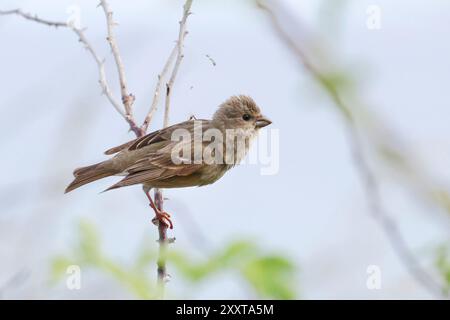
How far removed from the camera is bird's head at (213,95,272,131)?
20.6ft

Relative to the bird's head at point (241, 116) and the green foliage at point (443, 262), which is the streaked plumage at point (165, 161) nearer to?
the bird's head at point (241, 116)

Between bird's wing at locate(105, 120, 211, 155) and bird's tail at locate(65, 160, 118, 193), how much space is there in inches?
6.7

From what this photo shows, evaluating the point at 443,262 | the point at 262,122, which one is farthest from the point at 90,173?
the point at 443,262

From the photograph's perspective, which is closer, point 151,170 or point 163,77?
point 163,77

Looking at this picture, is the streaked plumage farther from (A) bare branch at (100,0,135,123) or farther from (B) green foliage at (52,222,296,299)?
(B) green foliage at (52,222,296,299)

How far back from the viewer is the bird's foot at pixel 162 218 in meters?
5.56

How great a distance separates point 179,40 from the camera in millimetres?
5105

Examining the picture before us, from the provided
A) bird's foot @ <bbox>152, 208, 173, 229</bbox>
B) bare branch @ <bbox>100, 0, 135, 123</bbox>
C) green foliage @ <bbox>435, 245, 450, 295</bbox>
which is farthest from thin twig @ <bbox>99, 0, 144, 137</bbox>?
green foliage @ <bbox>435, 245, 450, 295</bbox>

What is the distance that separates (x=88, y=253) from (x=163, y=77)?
121 inches

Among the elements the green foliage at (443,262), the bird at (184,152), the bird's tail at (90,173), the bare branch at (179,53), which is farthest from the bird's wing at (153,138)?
the green foliage at (443,262)
